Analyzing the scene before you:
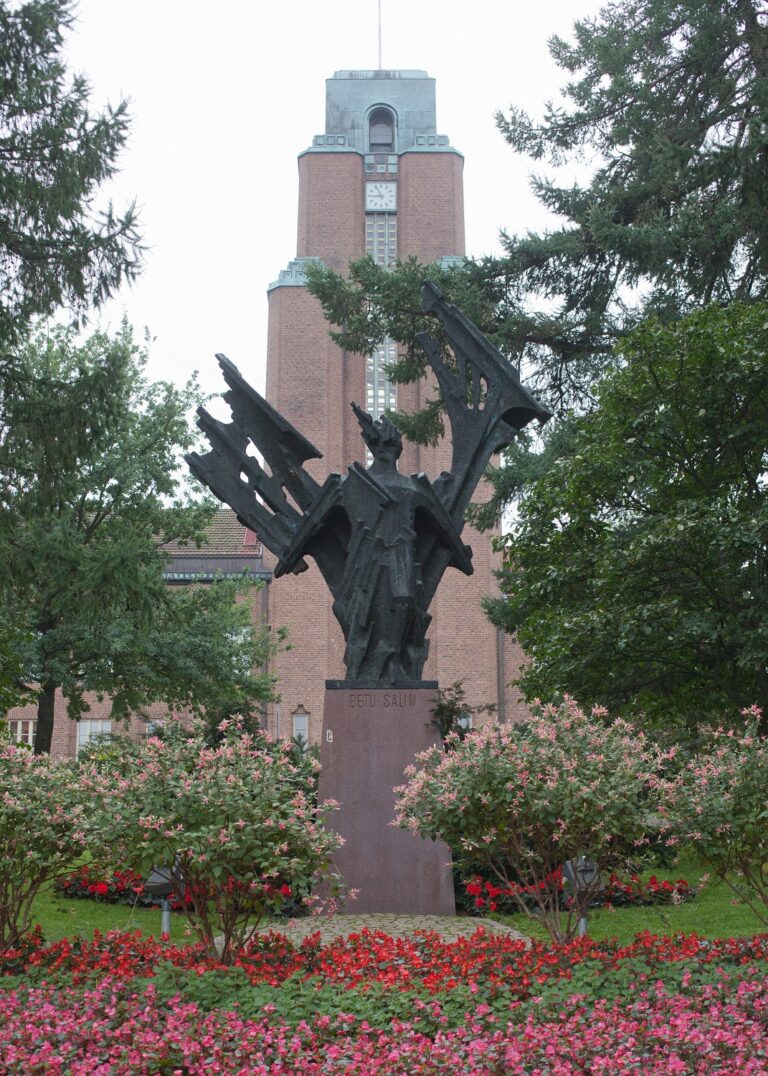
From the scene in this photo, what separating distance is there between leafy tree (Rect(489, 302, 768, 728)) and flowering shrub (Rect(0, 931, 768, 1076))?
8004mm

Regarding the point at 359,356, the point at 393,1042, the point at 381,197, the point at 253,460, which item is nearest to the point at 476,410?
the point at 253,460

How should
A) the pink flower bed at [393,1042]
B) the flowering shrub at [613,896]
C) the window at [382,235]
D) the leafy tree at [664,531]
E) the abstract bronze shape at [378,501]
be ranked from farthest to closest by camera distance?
the window at [382,235]
the leafy tree at [664,531]
the abstract bronze shape at [378,501]
the flowering shrub at [613,896]
the pink flower bed at [393,1042]

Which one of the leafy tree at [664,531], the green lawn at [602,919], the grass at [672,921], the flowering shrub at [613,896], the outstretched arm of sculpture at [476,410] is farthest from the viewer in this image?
the leafy tree at [664,531]

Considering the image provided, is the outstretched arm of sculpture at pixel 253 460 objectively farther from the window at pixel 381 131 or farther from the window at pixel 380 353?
the window at pixel 381 131

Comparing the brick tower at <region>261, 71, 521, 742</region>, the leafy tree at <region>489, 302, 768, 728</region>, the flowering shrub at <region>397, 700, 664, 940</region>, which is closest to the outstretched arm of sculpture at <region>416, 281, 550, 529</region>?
the leafy tree at <region>489, 302, 768, 728</region>

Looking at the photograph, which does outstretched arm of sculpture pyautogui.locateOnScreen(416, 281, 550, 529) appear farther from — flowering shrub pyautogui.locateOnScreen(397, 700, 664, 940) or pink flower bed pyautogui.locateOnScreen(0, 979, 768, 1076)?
pink flower bed pyautogui.locateOnScreen(0, 979, 768, 1076)

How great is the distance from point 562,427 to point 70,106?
1129cm

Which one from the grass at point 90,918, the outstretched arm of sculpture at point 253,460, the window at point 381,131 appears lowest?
the grass at point 90,918

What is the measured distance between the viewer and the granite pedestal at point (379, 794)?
1161 centimetres

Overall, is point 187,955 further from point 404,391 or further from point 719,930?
Answer: point 404,391

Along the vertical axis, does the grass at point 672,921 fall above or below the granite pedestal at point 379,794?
below

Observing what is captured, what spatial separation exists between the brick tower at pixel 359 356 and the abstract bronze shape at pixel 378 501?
27.3m

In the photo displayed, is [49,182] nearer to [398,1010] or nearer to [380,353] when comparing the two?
[398,1010]

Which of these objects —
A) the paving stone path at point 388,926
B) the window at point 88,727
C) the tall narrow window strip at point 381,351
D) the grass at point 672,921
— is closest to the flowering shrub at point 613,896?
the grass at point 672,921
